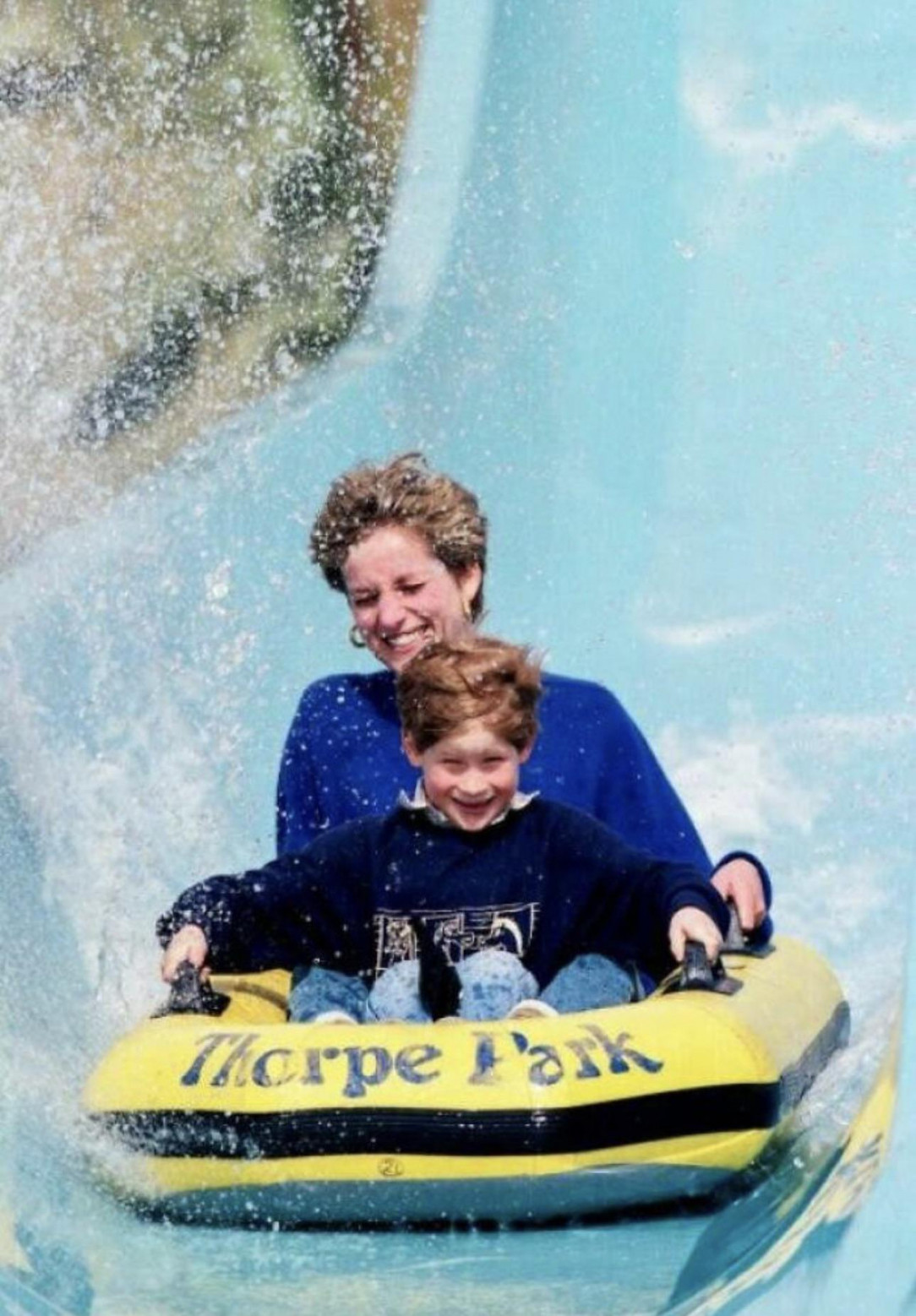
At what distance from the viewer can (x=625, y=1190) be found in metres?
2.76

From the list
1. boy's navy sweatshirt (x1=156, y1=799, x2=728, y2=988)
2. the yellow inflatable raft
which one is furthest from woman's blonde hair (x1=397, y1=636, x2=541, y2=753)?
the yellow inflatable raft

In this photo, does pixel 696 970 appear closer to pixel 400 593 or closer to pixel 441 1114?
pixel 441 1114

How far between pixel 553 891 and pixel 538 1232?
0.42m

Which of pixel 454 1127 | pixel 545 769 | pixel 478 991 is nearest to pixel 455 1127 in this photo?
pixel 454 1127

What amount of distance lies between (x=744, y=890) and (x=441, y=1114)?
2.42 feet

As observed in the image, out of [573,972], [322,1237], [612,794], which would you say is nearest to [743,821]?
[612,794]

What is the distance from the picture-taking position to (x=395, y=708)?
11.7 feet

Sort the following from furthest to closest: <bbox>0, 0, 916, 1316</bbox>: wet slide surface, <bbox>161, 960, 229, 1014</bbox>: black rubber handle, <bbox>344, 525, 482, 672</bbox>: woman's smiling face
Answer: <bbox>0, 0, 916, 1316</bbox>: wet slide surface
<bbox>344, 525, 482, 672</bbox>: woman's smiling face
<bbox>161, 960, 229, 1014</bbox>: black rubber handle

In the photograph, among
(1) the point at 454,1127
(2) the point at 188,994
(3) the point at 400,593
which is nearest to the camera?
(1) the point at 454,1127

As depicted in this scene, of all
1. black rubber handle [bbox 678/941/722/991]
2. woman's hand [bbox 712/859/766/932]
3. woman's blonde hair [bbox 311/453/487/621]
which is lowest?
black rubber handle [bbox 678/941/722/991]

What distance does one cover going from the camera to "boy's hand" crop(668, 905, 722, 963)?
2.95 metres

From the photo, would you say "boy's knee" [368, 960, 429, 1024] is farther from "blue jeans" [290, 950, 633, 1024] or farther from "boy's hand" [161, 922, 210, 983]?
"boy's hand" [161, 922, 210, 983]

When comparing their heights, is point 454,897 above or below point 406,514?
below

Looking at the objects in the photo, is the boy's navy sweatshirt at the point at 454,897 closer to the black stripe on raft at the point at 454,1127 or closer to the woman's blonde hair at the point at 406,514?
the black stripe on raft at the point at 454,1127
